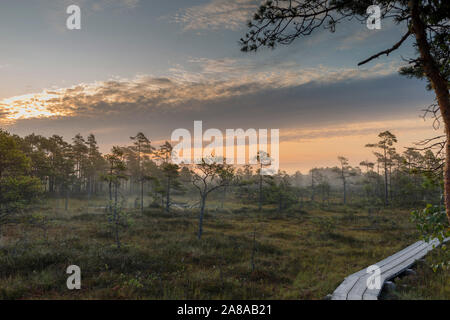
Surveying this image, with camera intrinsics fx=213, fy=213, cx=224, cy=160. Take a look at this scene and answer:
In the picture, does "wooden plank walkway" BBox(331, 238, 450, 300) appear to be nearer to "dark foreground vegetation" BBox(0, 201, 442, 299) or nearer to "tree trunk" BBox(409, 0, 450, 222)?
"dark foreground vegetation" BBox(0, 201, 442, 299)

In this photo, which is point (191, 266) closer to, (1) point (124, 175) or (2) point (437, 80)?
(2) point (437, 80)

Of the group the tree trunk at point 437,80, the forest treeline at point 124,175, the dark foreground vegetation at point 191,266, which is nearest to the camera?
the tree trunk at point 437,80

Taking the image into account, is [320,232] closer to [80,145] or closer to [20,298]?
[20,298]

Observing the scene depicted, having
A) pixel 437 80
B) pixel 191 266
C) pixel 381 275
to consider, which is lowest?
pixel 191 266

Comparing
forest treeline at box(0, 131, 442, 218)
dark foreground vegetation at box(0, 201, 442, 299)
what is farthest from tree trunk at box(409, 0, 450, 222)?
dark foreground vegetation at box(0, 201, 442, 299)

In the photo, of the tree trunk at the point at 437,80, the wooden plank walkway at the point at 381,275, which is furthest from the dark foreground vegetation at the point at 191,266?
the tree trunk at the point at 437,80

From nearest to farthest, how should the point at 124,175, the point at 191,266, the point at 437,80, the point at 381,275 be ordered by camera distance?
the point at 437,80 < the point at 381,275 < the point at 191,266 < the point at 124,175

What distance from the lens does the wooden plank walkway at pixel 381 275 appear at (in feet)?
22.7

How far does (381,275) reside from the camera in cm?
893

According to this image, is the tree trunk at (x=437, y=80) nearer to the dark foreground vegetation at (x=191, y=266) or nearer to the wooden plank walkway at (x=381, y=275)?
the wooden plank walkway at (x=381, y=275)

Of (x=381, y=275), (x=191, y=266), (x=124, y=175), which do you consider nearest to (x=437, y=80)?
(x=381, y=275)

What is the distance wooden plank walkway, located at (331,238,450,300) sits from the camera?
6930mm
